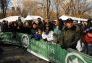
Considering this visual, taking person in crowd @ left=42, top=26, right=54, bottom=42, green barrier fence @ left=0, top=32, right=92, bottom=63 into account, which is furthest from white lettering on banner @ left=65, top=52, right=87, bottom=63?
person in crowd @ left=42, top=26, right=54, bottom=42

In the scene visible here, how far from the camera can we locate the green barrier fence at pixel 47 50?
11.2m

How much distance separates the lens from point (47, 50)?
16.3 m

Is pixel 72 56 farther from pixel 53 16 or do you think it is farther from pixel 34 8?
pixel 34 8

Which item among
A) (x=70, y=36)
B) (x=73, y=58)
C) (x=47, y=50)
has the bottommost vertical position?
(x=47, y=50)

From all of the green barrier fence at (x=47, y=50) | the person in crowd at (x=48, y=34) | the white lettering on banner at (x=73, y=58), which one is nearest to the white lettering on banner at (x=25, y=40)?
the green barrier fence at (x=47, y=50)

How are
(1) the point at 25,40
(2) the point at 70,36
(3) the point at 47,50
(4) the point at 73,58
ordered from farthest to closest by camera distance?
1. (1) the point at 25,40
2. (3) the point at 47,50
3. (2) the point at 70,36
4. (4) the point at 73,58

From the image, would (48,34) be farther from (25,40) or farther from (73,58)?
(25,40)

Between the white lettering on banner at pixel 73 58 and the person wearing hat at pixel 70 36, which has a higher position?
the person wearing hat at pixel 70 36

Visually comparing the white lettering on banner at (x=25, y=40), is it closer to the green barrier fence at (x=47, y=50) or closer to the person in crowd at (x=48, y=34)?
the green barrier fence at (x=47, y=50)

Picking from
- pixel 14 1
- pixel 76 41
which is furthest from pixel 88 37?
pixel 14 1

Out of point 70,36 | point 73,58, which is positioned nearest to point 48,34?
point 70,36

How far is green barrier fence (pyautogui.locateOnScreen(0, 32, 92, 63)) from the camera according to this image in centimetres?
1119

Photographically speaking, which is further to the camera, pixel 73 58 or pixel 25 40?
pixel 25 40

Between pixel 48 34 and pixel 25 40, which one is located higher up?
pixel 48 34
